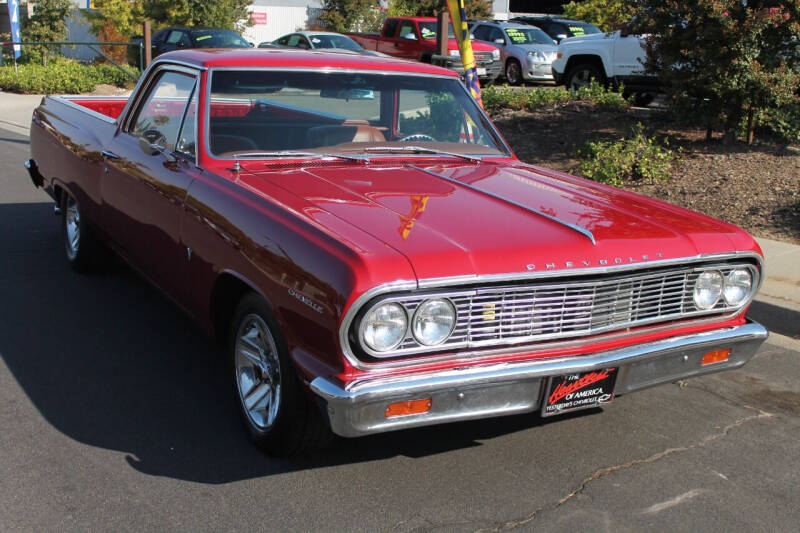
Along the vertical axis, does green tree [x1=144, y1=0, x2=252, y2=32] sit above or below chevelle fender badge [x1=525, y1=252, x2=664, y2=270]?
above

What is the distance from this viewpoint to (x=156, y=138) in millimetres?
4883

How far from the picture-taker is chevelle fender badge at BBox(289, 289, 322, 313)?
324 cm

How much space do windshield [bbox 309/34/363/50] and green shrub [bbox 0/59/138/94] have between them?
4.47m

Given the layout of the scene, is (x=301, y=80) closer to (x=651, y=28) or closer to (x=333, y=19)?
(x=651, y=28)

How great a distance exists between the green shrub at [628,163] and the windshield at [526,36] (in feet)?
44.3

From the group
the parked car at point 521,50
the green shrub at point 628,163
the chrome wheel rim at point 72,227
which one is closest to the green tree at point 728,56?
the green shrub at point 628,163

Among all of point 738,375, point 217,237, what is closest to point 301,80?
point 217,237

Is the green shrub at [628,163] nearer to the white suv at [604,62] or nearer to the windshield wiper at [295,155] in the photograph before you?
the white suv at [604,62]

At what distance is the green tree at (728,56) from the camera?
8.96m

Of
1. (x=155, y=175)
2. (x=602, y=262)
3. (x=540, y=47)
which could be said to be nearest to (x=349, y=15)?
(x=540, y=47)

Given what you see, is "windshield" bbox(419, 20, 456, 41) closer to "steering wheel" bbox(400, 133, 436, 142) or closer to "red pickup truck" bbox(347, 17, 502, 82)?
"red pickup truck" bbox(347, 17, 502, 82)

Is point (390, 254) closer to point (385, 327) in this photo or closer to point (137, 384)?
point (385, 327)

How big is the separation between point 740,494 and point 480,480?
1.10 metres

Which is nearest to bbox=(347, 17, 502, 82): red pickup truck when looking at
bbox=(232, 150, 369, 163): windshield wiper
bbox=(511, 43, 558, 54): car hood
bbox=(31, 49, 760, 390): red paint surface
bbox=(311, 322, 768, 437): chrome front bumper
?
bbox=(511, 43, 558, 54): car hood
